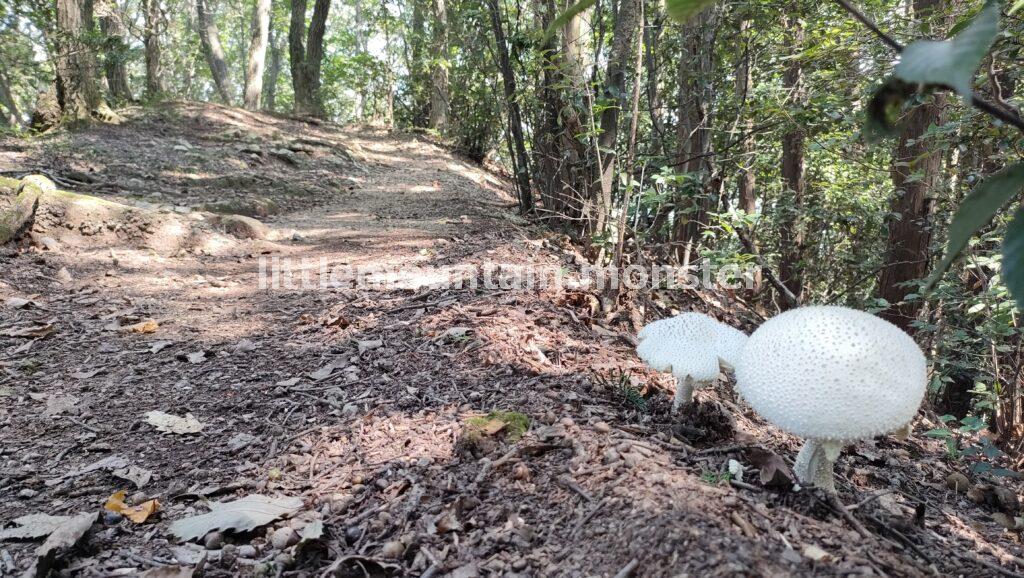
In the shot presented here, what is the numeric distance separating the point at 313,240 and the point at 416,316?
346cm

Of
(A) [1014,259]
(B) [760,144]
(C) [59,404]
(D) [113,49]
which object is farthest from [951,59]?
(D) [113,49]

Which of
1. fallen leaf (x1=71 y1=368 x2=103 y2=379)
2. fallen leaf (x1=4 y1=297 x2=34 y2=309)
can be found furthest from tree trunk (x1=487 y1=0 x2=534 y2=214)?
fallen leaf (x1=4 y1=297 x2=34 y2=309)

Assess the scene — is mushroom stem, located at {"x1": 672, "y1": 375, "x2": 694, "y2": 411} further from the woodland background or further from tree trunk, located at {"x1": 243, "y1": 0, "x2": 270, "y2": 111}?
tree trunk, located at {"x1": 243, "y1": 0, "x2": 270, "y2": 111}

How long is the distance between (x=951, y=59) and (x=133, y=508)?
264 centimetres

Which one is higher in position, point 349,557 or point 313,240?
point 313,240

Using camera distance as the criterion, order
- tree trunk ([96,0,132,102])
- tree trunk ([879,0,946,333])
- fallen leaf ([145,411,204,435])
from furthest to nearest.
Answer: tree trunk ([96,0,132,102])
tree trunk ([879,0,946,333])
fallen leaf ([145,411,204,435])

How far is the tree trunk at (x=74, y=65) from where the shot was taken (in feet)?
29.0

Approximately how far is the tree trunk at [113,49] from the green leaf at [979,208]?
38.6 ft

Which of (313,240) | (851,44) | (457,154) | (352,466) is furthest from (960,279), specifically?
(457,154)

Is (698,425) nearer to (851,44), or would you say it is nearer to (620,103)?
(851,44)

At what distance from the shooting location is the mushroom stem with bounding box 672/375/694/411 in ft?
7.75

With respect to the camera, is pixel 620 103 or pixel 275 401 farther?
pixel 620 103

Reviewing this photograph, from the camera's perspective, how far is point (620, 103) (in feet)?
16.7

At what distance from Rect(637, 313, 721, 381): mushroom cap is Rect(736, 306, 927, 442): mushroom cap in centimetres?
37
